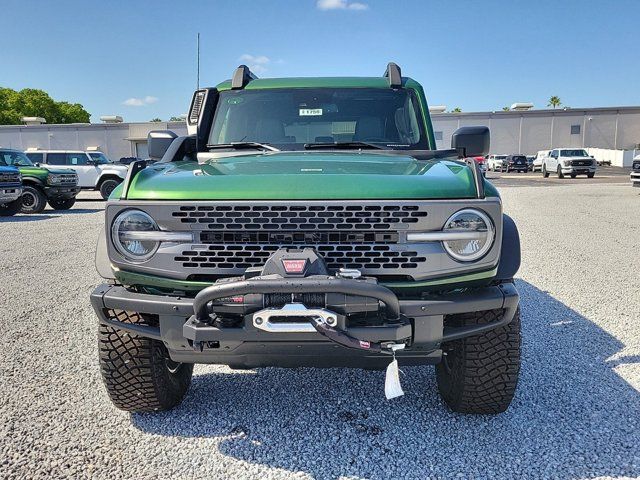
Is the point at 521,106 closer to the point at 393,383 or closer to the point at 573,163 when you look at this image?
the point at 573,163

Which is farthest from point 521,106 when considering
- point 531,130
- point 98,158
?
point 98,158

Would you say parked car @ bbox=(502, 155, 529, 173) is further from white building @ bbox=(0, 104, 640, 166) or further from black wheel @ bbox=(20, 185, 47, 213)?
black wheel @ bbox=(20, 185, 47, 213)

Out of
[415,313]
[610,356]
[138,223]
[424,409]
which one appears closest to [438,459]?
[424,409]

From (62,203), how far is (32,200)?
1.19 m

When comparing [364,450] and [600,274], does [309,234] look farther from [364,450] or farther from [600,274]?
[600,274]

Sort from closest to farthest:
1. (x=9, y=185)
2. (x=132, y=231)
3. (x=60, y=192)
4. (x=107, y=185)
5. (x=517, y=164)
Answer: (x=132, y=231) < (x=9, y=185) < (x=60, y=192) < (x=107, y=185) < (x=517, y=164)

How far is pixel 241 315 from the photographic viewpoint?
2.53 meters

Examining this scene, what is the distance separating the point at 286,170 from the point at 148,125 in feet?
182

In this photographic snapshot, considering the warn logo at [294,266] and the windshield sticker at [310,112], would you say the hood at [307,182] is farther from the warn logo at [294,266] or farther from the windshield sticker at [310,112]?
the windshield sticker at [310,112]

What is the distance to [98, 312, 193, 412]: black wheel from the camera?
307 centimetres

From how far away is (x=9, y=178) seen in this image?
1492cm

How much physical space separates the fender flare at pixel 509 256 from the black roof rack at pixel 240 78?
2.52 metres

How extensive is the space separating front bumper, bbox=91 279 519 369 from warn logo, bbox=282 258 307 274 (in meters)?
0.08

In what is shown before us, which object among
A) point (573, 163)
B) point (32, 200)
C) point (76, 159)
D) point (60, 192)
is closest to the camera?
point (32, 200)
